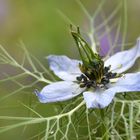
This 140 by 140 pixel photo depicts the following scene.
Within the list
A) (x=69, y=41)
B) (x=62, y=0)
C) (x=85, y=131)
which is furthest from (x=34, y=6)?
(x=85, y=131)

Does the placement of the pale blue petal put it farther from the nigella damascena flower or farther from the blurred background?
the blurred background

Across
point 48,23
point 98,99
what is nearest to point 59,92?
point 98,99

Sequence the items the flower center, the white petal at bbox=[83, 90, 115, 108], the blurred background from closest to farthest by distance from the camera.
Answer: the white petal at bbox=[83, 90, 115, 108]
the flower center
the blurred background

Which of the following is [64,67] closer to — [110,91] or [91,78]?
[91,78]

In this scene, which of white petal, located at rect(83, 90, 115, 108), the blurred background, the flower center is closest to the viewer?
white petal, located at rect(83, 90, 115, 108)

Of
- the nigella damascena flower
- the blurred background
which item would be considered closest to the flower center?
the nigella damascena flower

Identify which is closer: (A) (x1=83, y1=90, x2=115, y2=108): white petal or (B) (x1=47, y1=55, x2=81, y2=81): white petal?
(A) (x1=83, y1=90, x2=115, y2=108): white petal
